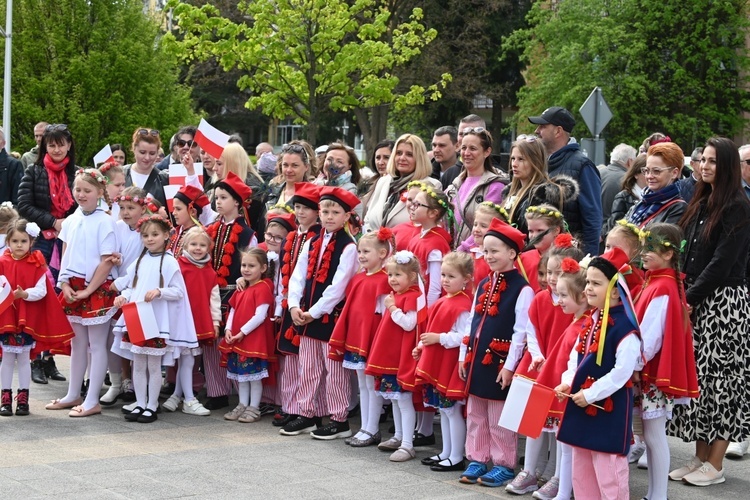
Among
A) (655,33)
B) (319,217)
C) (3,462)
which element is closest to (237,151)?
(319,217)

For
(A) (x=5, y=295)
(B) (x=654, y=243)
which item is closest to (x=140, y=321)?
(A) (x=5, y=295)

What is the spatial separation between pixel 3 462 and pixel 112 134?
1670 cm

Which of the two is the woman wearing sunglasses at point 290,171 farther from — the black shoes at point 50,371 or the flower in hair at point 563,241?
Answer: the flower in hair at point 563,241

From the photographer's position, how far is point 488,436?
725 centimetres

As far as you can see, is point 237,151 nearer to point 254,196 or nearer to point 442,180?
point 254,196

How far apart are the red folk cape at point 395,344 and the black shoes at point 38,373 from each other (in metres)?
4.02

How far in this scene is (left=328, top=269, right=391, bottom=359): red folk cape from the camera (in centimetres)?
805

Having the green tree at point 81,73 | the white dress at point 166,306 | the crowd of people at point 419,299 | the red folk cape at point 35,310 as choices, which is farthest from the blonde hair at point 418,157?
the green tree at point 81,73

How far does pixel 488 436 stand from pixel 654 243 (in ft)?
5.47

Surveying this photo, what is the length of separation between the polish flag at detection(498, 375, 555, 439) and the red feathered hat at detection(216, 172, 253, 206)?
3810 millimetres

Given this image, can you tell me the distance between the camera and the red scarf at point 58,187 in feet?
34.1

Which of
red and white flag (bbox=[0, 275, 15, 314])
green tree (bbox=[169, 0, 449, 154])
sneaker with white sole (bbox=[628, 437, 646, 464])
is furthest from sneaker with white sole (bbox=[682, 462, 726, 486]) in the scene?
green tree (bbox=[169, 0, 449, 154])

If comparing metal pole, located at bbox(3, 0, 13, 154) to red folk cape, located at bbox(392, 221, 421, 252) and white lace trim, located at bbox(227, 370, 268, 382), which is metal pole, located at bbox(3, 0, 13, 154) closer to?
white lace trim, located at bbox(227, 370, 268, 382)

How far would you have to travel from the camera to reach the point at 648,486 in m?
7.05
